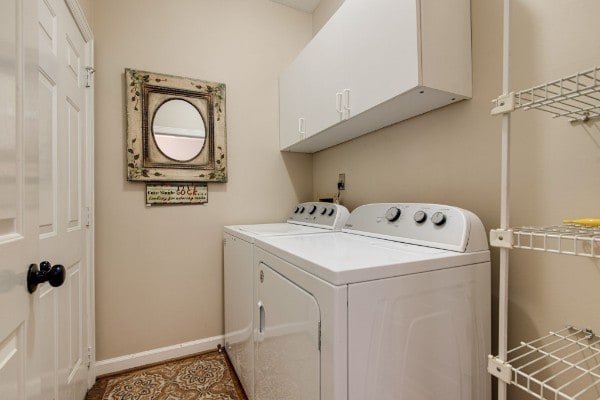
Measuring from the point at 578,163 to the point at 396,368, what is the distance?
0.88 meters

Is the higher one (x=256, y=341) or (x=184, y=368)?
(x=256, y=341)

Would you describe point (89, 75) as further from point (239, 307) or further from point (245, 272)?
point (239, 307)

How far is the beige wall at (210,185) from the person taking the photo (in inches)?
→ 74.8

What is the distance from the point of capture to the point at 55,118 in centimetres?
123

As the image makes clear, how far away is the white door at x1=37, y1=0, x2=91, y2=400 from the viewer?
3.66 ft

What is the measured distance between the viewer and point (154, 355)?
199 centimetres

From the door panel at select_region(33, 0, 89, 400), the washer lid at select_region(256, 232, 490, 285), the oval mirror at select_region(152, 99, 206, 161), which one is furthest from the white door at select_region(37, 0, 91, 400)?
the washer lid at select_region(256, 232, 490, 285)

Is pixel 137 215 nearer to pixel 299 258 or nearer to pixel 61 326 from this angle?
pixel 61 326

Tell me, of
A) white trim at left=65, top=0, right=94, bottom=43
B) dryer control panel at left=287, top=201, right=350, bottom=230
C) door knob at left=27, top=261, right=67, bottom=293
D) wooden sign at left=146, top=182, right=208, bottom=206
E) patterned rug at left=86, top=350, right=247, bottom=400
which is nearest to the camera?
door knob at left=27, top=261, right=67, bottom=293

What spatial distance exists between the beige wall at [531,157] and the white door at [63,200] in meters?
1.70

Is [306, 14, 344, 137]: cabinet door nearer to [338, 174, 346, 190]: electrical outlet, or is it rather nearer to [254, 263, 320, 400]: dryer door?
[338, 174, 346, 190]: electrical outlet

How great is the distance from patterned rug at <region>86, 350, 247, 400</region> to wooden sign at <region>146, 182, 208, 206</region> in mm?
1147

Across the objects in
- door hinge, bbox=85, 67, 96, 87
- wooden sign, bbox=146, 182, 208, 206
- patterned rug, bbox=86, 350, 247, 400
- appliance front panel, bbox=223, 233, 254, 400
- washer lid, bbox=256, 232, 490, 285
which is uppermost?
door hinge, bbox=85, 67, 96, 87

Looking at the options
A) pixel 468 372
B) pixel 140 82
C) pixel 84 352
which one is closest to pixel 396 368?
pixel 468 372
